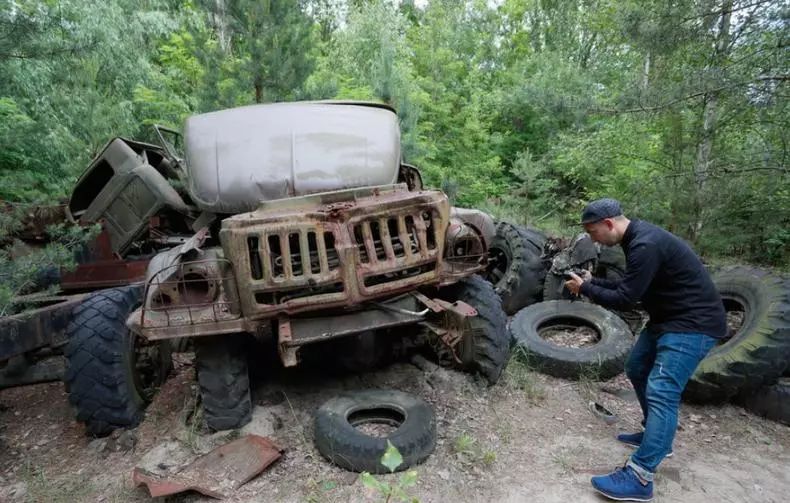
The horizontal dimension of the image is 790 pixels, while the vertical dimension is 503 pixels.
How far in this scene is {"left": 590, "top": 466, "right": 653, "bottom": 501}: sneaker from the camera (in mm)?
2777

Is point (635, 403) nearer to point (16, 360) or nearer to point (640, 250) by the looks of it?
point (640, 250)

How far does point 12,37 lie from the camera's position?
11.1 feet

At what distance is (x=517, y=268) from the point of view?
20.6 feet

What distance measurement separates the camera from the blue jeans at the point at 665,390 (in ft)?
9.28

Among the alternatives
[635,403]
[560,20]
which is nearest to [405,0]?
[560,20]

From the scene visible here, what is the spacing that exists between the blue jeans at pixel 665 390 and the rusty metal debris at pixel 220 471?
2.14 meters

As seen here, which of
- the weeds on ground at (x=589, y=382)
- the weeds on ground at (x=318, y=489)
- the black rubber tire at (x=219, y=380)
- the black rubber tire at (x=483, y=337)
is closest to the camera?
the weeds on ground at (x=318, y=489)

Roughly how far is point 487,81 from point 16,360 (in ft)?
56.2

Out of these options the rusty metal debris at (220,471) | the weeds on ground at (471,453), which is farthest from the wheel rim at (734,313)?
the rusty metal debris at (220,471)

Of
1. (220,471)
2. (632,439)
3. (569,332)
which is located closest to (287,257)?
(220,471)

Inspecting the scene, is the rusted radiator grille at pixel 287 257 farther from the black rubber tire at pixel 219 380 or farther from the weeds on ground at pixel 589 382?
the weeds on ground at pixel 589 382

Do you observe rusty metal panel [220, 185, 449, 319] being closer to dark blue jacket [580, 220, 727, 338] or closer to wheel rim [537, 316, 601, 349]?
dark blue jacket [580, 220, 727, 338]

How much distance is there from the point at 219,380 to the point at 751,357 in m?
3.91

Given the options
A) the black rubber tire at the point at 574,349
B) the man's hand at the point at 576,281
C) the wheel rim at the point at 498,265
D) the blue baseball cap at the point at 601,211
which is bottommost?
the black rubber tire at the point at 574,349
